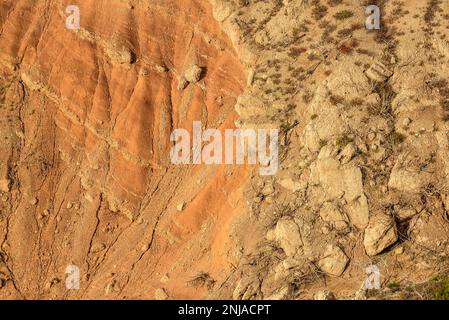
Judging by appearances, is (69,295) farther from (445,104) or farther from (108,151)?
(445,104)

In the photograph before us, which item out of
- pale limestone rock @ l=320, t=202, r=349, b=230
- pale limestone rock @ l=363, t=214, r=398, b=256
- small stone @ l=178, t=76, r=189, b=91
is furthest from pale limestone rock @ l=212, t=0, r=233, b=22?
pale limestone rock @ l=363, t=214, r=398, b=256

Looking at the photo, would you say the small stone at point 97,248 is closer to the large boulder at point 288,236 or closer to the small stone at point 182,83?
the small stone at point 182,83

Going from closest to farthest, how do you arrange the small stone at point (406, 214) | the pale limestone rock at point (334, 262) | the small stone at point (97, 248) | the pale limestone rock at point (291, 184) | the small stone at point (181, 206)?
the pale limestone rock at point (334, 262) < the small stone at point (406, 214) < the pale limestone rock at point (291, 184) < the small stone at point (181, 206) < the small stone at point (97, 248)

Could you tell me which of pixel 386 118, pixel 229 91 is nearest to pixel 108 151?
pixel 229 91

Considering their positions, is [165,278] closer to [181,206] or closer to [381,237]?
[181,206]

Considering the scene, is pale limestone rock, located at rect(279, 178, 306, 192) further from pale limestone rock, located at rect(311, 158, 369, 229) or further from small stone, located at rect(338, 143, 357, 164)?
small stone, located at rect(338, 143, 357, 164)

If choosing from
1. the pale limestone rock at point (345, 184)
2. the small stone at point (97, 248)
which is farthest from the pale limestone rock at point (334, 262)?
the small stone at point (97, 248)
